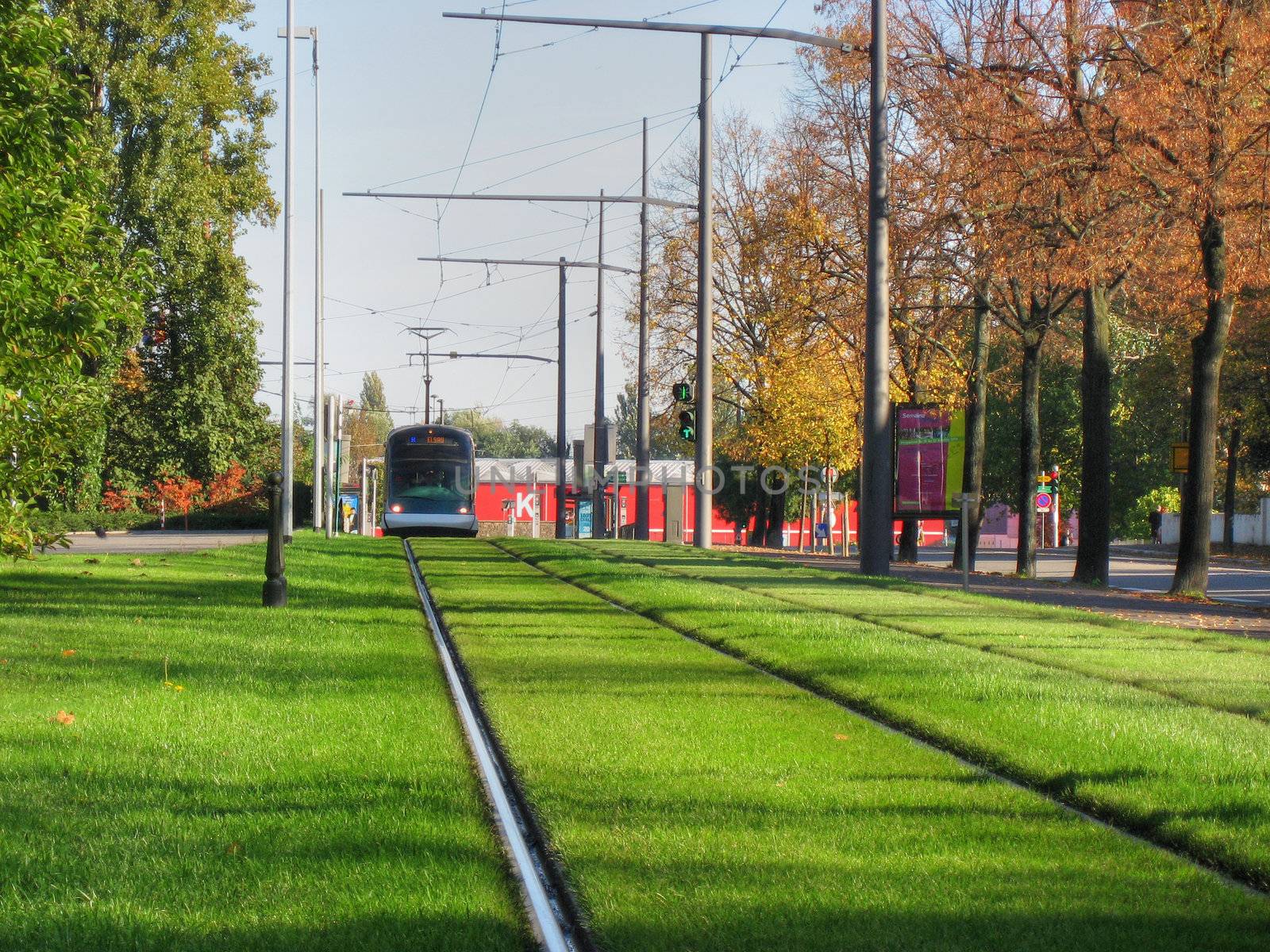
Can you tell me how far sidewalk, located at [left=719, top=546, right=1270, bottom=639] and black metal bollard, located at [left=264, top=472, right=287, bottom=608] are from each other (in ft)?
29.6

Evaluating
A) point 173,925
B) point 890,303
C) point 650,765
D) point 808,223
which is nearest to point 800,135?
point 808,223

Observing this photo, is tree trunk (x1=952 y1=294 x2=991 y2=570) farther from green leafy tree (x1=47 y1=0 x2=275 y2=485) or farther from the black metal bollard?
green leafy tree (x1=47 y1=0 x2=275 y2=485)

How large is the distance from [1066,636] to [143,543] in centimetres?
2829

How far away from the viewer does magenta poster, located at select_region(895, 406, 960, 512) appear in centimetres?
2100

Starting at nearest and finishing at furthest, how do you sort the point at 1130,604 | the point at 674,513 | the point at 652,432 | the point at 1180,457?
1. the point at 1130,604
2. the point at 1180,457
3. the point at 674,513
4. the point at 652,432

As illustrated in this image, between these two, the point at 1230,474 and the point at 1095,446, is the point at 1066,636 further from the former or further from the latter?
the point at 1230,474

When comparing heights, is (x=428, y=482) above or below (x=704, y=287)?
below

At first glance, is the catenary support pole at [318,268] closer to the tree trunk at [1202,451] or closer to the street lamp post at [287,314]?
the street lamp post at [287,314]

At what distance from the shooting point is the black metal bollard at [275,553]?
1434cm

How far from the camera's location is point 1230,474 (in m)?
53.8

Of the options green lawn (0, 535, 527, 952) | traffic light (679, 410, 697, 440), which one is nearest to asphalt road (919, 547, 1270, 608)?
traffic light (679, 410, 697, 440)

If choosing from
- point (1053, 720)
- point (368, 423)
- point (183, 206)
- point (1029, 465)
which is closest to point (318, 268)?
point (183, 206)

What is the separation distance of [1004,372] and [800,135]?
9.17 meters

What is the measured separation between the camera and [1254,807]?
233 inches
